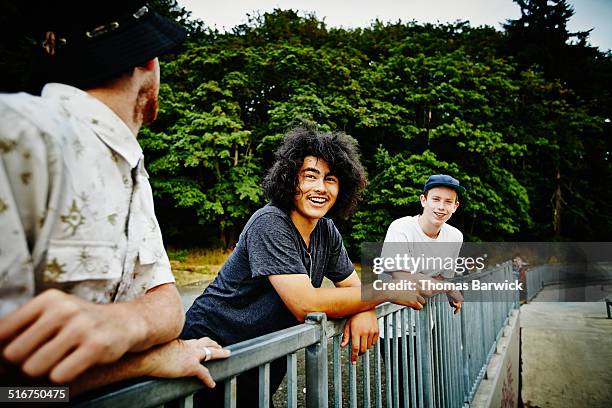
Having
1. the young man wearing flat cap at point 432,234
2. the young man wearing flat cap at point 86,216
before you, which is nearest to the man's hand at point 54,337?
the young man wearing flat cap at point 86,216

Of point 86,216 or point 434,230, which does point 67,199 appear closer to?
point 86,216

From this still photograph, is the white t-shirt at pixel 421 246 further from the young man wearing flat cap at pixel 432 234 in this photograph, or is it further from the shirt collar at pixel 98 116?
the shirt collar at pixel 98 116

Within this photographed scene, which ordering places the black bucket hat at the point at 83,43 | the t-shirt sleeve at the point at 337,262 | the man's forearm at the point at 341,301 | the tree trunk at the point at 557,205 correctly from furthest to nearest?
the tree trunk at the point at 557,205
the t-shirt sleeve at the point at 337,262
the man's forearm at the point at 341,301
the black bucket hat at the point at 83,43

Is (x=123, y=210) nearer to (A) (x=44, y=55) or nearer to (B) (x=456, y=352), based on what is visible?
(A) (x=44, y=55)

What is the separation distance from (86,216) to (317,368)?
43.0 inches

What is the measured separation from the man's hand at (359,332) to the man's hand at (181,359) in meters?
0.83

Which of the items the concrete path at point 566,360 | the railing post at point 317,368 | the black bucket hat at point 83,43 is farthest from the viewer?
the concrete path at point 566,360

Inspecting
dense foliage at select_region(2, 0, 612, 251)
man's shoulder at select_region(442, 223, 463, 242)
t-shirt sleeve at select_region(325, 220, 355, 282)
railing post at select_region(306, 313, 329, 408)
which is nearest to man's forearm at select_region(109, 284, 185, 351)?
railing post at select_region(306, 313, 329, 408)

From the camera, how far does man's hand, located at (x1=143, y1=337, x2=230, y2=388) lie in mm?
824

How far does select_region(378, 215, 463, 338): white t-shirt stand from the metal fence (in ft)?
1.46

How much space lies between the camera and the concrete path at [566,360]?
218 inches

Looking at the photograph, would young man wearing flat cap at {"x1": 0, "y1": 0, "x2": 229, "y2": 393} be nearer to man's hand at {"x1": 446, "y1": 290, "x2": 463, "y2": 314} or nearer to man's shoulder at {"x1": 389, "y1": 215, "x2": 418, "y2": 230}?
man's hand at {"x1": 446, "y1": 290, "x2": 463, "y2": 314}

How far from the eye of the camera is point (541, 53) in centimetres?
2819

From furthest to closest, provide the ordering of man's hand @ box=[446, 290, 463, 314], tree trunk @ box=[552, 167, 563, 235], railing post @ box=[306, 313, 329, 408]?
tree trunk @ box=[552, 167, 563, 235], man's hand @ box=[446, 290, 463, 314], railing post @ box=[306, 313, 329, 408]
